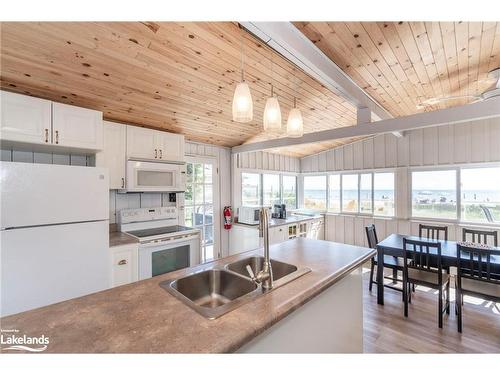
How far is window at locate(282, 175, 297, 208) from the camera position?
584 cm

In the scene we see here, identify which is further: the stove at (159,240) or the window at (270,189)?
the window at (270,189)

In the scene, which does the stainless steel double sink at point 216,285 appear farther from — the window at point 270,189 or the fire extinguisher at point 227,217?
the window at point 270,189

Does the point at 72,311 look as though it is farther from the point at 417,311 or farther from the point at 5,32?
the point at 417,311

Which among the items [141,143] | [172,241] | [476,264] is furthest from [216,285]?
[476,264]

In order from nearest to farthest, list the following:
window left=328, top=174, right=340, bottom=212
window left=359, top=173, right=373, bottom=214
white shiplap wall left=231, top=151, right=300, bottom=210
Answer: white shiplap wall left=231, top=151, right=300, bottom=210 < window left=359, top=173, right=373, bottom=214 < window left=328, top=174, right=340, bottom=212

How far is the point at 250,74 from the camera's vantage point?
2396 mm

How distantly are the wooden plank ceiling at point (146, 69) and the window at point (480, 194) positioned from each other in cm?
293

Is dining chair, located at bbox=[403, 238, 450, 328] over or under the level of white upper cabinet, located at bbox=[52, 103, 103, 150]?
under

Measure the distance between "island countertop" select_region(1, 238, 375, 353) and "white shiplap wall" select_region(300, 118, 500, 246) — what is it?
4.29 m

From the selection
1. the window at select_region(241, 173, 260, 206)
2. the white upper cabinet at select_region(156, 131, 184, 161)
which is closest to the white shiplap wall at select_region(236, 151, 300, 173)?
the window at select_region(241, 173, 260, 206)

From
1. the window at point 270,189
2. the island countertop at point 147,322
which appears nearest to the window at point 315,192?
the window at point 270,189

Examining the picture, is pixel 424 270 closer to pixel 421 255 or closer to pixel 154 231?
pixel 421 255

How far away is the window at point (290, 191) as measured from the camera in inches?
230

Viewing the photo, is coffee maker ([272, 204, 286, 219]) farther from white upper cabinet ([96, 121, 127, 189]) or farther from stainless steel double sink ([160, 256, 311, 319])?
stainless steel double sink ([160, 256, 311, 319])
